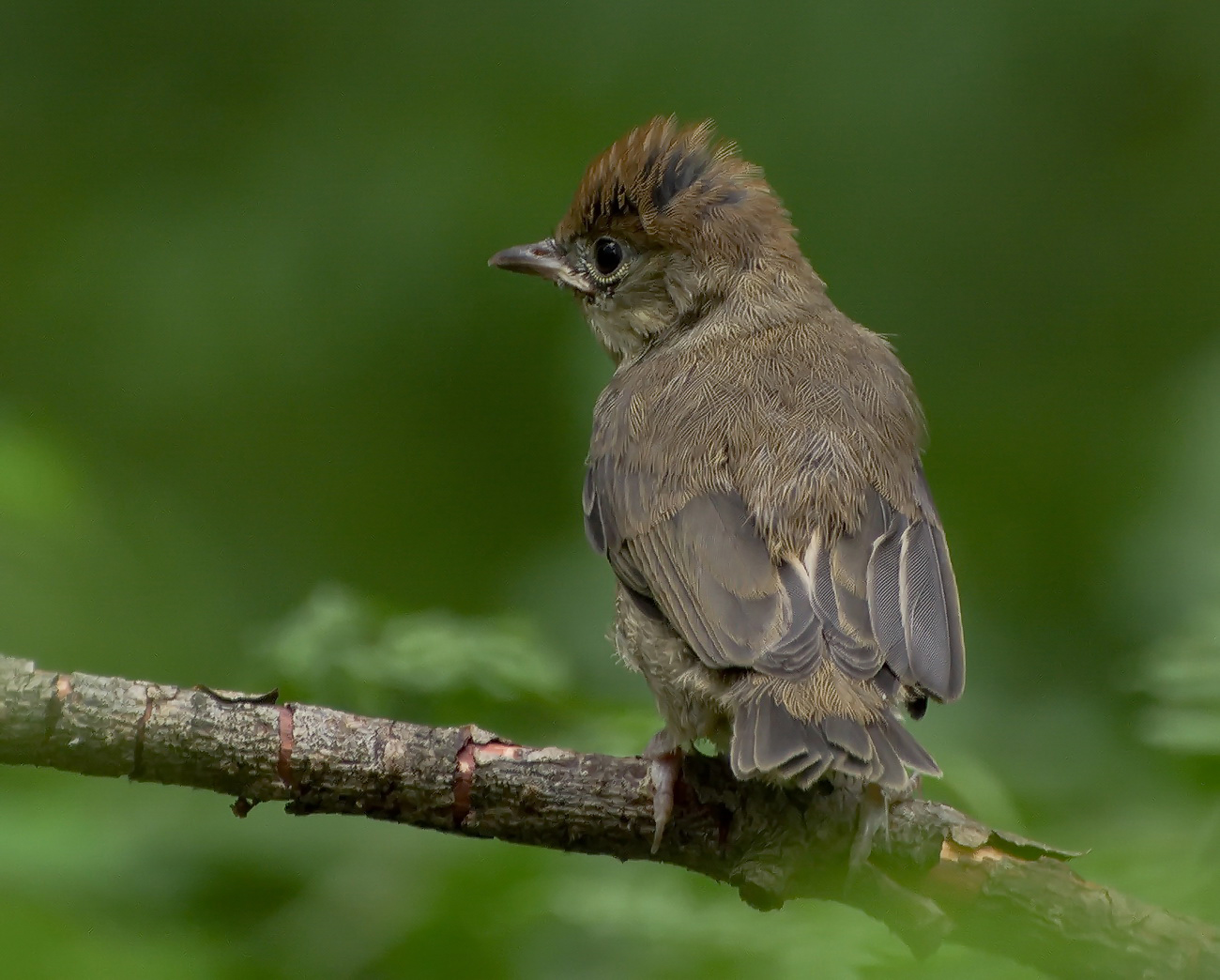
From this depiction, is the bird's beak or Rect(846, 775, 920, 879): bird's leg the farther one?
the bird's beak

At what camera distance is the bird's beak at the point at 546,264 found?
548 centimetres

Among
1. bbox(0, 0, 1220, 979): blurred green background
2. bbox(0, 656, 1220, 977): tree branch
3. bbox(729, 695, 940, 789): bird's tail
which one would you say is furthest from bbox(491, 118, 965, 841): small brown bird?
bbox(0, 0, 1220, 979): blurred green background

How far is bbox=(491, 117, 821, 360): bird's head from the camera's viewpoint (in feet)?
16.9

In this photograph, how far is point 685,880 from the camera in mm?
3660

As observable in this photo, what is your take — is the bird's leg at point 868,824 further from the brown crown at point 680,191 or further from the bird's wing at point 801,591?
the brown crown at point 680,191

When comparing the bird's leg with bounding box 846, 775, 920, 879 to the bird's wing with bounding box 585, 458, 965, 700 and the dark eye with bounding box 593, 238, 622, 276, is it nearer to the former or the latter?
the bird's wing with bounding box 585, 458, 965, 700

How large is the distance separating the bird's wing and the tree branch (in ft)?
1.11

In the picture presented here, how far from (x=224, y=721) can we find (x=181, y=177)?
4845mm

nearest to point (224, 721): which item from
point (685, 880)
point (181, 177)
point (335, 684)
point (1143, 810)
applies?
point (335, 684)

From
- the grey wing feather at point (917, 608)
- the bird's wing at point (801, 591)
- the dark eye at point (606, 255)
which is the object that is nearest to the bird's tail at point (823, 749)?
the bird's wing at point (801, 591)

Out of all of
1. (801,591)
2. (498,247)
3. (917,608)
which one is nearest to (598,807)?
(801,591)

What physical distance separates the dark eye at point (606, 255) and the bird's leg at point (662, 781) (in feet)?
7.61

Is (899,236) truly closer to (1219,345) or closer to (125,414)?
(1219,345)

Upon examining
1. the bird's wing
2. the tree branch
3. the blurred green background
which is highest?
the blurred green background
